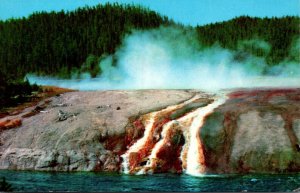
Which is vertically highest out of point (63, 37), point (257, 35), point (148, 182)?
point (257, 35)

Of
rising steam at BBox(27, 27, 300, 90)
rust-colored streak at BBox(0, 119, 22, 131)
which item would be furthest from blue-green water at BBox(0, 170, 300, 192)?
rising steam at BBox(27, 27, 300, 90)

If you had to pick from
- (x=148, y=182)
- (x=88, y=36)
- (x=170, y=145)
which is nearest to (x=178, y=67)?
(x=88, y=36)

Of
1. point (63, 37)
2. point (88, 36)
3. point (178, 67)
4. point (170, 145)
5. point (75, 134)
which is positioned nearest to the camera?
point (170, 145)

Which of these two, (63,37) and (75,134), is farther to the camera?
(63,37)

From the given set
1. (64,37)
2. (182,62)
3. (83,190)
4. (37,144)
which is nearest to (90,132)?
(37,144)

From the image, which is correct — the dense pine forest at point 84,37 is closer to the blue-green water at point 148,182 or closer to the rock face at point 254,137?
the rock face at point 254,137

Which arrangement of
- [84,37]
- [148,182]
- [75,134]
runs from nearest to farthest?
[148,182], [75,134], [84,37]

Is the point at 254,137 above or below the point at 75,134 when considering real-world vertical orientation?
above

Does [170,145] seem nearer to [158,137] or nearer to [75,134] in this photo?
[158,137]

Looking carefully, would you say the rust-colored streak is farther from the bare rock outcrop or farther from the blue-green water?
the blue-green water
